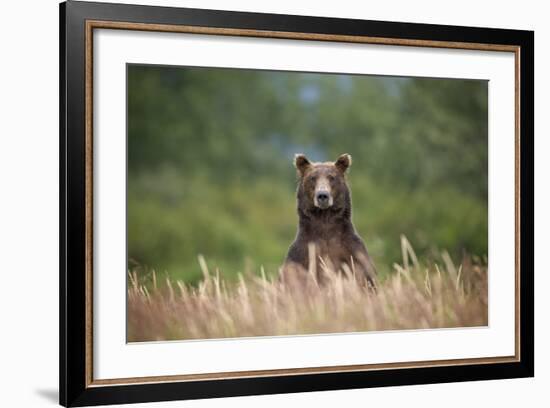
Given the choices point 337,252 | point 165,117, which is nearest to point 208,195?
point 165,117

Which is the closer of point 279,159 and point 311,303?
point 311,303

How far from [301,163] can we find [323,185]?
208 millimetres

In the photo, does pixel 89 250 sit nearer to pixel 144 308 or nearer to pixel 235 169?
pixel 144 308

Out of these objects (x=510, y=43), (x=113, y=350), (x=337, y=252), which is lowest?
(x=113, y=350)

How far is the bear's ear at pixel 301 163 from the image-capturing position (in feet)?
18.5

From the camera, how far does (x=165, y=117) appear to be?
596cm

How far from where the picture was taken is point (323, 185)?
5.60 metres

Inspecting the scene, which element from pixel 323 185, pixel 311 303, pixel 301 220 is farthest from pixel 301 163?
pixel 311 303

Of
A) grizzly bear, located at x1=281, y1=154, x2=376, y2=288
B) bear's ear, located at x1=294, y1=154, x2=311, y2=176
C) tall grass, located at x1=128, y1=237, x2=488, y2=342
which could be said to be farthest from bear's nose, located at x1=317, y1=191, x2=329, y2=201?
tall grass, located at x1=128, y1=237, x2=488, y2=342

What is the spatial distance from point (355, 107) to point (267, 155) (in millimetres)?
804

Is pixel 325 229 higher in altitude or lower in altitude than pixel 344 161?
lower

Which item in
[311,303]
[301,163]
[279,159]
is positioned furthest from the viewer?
[279,159]

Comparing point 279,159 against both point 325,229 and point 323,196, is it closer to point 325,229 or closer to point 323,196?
point 323,196

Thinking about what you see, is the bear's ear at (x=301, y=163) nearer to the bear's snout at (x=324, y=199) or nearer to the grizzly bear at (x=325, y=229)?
the grizzly bear at (x=325, y=229)
